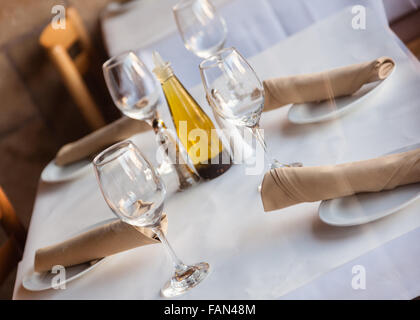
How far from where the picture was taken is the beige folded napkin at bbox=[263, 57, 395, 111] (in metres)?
0.78

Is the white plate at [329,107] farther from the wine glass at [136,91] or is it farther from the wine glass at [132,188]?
the wine glass at [132,188]

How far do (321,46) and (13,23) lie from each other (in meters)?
1.99

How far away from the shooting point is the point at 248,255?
607 millimetres

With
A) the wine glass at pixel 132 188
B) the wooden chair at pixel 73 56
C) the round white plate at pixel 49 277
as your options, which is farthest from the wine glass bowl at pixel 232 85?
the wooden chair at pixel 73 56

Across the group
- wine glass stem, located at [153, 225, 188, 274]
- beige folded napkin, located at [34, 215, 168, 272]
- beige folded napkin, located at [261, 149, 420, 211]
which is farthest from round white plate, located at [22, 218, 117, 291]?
beige folded napkin, located at [261, 149, 420, 211]

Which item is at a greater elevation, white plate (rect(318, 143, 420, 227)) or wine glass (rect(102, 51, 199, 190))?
wine glass (rect(102, 51, 199, 190))

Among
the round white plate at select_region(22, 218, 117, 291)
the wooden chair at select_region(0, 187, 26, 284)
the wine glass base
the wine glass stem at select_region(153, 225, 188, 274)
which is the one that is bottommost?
the wooden chair at select_region(0, 187, 26, 284)

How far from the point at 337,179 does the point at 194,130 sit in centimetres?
32

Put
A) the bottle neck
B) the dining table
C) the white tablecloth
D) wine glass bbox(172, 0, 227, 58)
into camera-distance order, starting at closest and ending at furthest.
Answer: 1. the dining table
2. the bottle neck
3. wine glass bbox(172, 0, 227, 58)
4. the white tablecloth

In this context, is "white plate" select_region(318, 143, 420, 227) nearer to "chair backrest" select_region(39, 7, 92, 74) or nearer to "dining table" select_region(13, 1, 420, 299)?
"dining table" select_region(13, 1, 420, 299)

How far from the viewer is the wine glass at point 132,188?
0.59 metres

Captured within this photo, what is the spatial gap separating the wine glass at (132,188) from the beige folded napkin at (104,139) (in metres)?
0.49

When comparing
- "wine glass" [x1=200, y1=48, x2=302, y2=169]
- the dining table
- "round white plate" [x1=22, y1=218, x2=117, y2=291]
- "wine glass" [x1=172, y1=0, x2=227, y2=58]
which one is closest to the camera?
the dining table

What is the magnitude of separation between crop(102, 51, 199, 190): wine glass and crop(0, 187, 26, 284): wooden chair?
61cm
